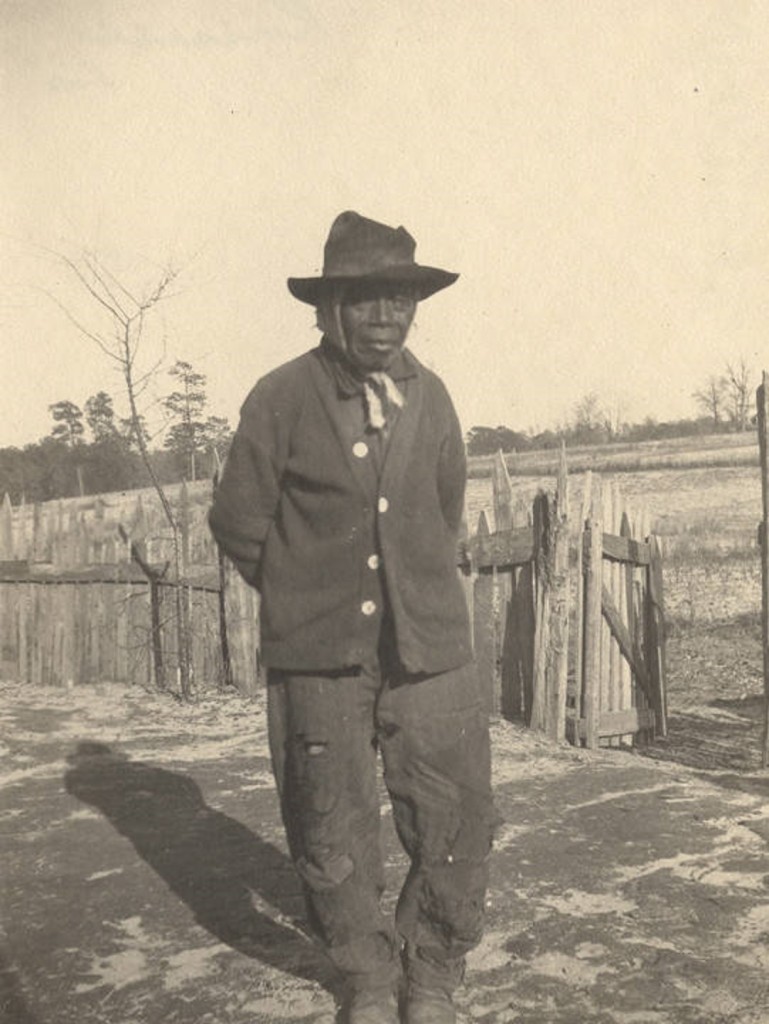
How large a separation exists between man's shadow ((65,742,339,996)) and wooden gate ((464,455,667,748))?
2.48 metres

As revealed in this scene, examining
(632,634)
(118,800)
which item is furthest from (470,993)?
(632,634)

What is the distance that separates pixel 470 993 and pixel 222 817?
234 cm

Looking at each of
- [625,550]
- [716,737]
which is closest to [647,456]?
[716,737]

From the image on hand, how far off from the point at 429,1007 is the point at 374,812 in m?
0.52

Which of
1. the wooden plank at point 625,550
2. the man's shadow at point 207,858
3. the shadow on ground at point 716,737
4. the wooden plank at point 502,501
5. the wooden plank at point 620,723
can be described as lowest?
the shadow on ground at point 716,737

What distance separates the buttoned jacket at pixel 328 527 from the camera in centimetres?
281

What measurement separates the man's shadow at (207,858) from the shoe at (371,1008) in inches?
12.2

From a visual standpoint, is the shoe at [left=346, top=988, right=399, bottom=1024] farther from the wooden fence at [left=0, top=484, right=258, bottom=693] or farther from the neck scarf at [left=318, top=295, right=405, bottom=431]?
the wooden fence at [left=0, top=484, right=258, bottom=693]

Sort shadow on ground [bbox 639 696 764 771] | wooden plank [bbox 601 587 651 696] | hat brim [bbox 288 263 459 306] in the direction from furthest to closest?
shadow on ground [bbox 639 696 764 771], wooden plank [bbox 601 587 651 696], hat brim [bbox 288 263 459 306]

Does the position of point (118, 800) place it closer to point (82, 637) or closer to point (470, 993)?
point (470, 993)

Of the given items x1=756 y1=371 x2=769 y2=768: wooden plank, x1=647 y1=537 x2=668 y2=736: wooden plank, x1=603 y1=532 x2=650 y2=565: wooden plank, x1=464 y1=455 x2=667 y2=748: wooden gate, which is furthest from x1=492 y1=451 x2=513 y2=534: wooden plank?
x1=756 y1=371 x2=769 y2=768: wooden plank

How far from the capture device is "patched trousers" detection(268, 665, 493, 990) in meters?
2.81

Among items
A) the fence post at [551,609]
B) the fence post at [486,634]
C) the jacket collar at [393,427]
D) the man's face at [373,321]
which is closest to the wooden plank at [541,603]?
the fence post at [551,609]

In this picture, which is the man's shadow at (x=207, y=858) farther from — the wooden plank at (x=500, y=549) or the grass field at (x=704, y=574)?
the grass field at (x=704, y=574)
